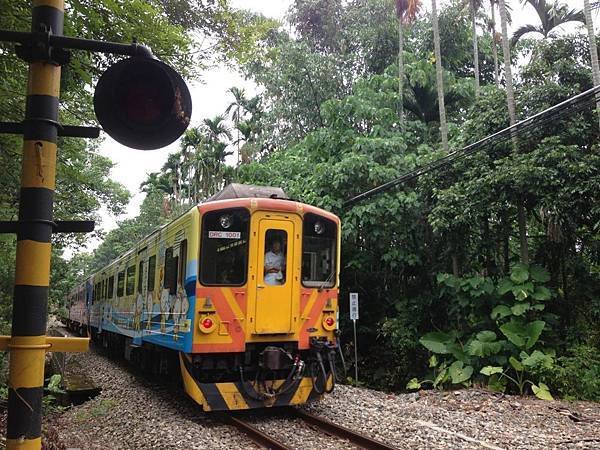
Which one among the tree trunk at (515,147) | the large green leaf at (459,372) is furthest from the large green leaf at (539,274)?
the large green leaf at (459,372)

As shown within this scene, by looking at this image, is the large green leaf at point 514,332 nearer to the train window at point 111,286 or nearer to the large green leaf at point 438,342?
the large green leaf at point 438,342

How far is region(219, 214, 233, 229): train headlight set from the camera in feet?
24.0

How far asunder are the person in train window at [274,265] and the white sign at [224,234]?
1.64 feet

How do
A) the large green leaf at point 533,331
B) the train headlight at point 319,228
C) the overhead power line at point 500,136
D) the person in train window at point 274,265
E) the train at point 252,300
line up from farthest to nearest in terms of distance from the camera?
1. the large green leaf at point 533,331
2. the overhead power line at point 500,136
3. the train headlight at point 319,228
4. the person in train window at point 274,265
5. the train at point 252,300

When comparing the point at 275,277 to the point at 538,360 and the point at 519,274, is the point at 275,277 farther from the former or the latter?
the point at 519,274

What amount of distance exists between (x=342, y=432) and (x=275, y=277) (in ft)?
7.26

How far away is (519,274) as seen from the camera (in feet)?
34.0

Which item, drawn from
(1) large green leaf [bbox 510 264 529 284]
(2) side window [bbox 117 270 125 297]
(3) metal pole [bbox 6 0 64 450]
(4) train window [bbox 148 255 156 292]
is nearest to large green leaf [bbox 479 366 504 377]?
(1) large green leaf [bbox 510 264 529 284]

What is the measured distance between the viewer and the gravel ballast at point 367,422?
618 cm

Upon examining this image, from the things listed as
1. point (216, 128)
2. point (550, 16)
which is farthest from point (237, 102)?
point (550, 16)

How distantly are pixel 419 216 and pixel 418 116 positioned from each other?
18.3 ft

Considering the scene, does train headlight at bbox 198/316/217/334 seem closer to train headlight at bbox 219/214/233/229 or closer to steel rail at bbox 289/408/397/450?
train headlight at bbox 219/214/233/229

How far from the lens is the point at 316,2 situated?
2036 cm

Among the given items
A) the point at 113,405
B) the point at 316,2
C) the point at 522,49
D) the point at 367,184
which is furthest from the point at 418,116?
the point at 113,405
